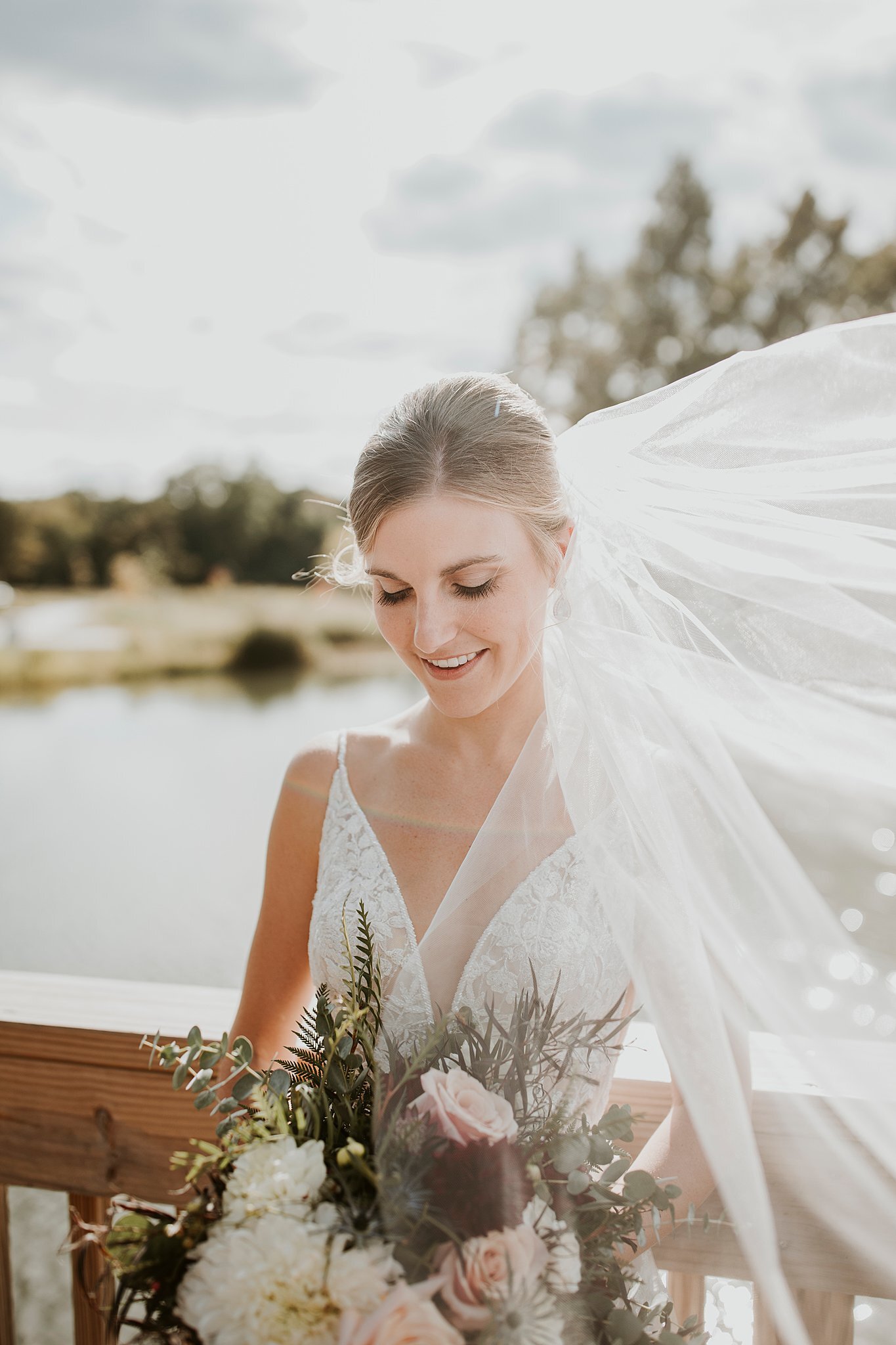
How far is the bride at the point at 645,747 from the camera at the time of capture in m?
1.03

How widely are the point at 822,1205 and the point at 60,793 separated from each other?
5054 mm

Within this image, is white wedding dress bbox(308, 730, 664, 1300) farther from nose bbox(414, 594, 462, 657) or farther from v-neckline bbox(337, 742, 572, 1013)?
nose bbox(414, 594, 462, 657)

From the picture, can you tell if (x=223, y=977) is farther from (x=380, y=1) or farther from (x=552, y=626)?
(x=380, y=1)

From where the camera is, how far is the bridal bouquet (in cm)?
73

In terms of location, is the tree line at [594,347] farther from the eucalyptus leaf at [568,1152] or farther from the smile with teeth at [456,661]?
the eucalyptus leaf at [568,1152]

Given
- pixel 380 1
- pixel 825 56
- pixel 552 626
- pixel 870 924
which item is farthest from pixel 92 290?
pixel 870 924

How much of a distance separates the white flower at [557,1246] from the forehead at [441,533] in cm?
85

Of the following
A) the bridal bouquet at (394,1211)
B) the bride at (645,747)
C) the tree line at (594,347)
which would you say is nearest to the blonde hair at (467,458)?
the bride at (645,747)

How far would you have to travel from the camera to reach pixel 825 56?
827cm

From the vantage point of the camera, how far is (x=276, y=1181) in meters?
0.79

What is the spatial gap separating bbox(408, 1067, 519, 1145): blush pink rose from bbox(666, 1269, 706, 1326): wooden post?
501 millimetres

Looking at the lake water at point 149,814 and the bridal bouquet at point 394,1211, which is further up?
the lake water at point 149,814

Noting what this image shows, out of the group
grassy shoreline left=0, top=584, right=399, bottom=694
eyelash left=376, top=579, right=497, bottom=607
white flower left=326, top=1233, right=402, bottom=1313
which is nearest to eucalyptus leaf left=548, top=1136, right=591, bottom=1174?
white flower left=326, top=1233, right=402, bottom=1313

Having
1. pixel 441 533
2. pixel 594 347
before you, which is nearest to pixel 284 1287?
pixel 441 533
